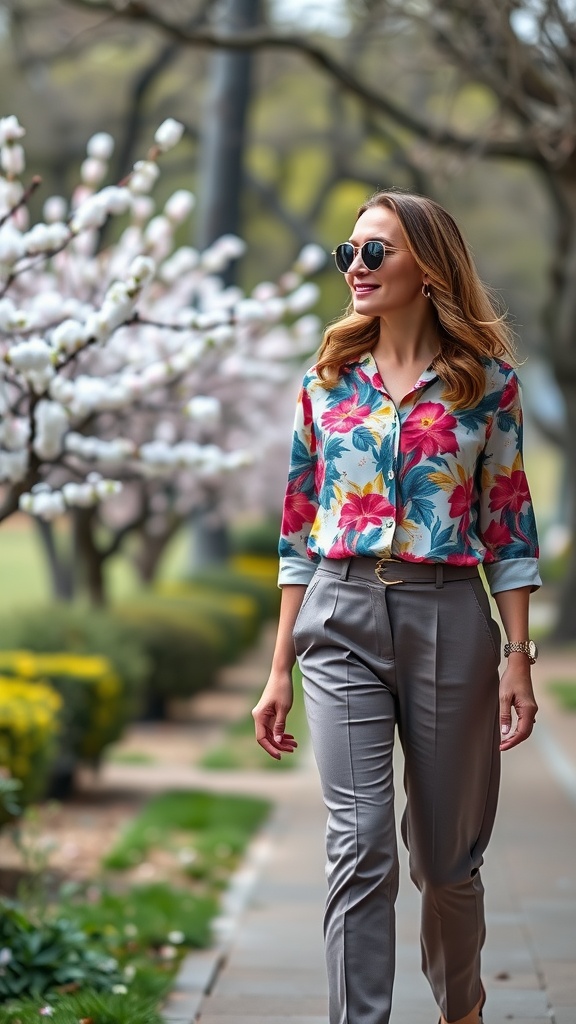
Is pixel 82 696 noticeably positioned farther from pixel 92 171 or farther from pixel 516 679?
pixel 516 679

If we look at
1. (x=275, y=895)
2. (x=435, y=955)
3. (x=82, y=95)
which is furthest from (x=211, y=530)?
(x=435, y=955)

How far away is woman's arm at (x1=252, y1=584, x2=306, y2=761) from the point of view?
3.41 meters

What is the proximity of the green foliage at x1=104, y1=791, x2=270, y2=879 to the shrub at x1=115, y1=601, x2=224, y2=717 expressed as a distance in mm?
4084

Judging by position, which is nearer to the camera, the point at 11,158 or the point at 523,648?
the point at 523,648

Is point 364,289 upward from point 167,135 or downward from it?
downward

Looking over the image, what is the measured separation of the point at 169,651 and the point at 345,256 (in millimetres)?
9892

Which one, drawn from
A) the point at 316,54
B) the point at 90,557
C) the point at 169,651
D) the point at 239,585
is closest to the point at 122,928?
the point at 169,651

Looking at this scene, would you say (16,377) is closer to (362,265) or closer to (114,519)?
(362,265)

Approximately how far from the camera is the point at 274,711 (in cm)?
342

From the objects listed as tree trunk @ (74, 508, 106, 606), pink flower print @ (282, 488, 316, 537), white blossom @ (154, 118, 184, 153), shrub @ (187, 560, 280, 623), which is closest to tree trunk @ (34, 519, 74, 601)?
shrub @ (187, 560, 280, 623)

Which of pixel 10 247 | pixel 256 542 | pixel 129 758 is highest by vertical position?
pixel 10 247

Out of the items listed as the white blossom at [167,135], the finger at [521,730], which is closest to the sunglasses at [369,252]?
the finger at [521,730]

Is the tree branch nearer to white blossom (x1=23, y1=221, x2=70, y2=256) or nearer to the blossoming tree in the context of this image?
the blossoming tree

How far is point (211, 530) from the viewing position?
2106 centimetres
